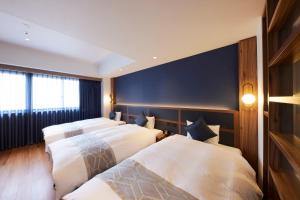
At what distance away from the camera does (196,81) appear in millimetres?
2662


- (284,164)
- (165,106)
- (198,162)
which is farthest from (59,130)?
(284,164)

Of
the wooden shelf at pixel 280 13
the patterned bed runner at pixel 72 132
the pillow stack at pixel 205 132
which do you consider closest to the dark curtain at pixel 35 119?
the patterned bed runner at pixel 72 132

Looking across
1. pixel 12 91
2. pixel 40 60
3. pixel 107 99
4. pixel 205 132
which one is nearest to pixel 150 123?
pixel 205 132

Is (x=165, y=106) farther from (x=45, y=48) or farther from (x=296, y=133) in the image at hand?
(x=45, y=48)

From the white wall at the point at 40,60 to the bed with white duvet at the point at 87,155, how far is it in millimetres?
2738

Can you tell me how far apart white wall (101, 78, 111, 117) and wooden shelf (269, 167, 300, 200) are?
5.04 meters

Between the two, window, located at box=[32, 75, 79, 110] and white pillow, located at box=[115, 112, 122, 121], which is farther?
white pillow, located at box=[115, 112, 122, 121]

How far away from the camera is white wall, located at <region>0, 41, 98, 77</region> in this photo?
3.11 meters

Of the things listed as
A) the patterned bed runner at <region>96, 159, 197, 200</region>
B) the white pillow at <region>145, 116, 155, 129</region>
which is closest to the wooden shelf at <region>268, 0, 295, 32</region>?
the patterned bed runner at <region>96, 159, 197, 200</region>

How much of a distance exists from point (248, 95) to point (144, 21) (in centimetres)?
182

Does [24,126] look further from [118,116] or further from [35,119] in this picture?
[118,116]

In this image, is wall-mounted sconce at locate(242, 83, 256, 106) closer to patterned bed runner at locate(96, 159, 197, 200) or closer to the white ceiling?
the white ceiling

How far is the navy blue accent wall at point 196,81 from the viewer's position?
7.20ft

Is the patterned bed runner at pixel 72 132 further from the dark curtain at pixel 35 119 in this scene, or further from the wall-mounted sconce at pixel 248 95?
the wall-mounted sconce at pixel 248 95
